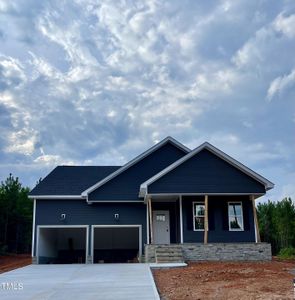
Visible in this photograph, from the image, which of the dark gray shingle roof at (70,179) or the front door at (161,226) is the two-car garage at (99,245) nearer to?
the front door at (161,226)

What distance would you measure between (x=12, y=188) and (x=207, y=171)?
55.9 feet

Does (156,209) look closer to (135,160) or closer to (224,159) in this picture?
(135,160)

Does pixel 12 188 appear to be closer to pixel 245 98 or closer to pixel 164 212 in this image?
pixel 164 212

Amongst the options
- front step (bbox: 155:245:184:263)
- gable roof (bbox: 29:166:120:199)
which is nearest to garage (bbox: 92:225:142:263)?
gable roof (bbox: 29:166:120:199)

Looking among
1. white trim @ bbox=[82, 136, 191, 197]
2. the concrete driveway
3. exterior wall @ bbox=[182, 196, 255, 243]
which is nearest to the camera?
the concrete driveway

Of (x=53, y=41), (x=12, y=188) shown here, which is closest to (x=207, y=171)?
(x=53, y=41)

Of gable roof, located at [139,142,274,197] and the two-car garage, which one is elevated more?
gable roof, located at [139,142,274,197]

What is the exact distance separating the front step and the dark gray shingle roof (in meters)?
6.09

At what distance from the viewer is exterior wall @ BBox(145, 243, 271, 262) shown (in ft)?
59.2

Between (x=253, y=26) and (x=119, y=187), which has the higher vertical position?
(x=253, y=26)

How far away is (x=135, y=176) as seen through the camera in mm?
22047

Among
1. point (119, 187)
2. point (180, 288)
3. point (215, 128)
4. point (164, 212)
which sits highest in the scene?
point (215, 128)

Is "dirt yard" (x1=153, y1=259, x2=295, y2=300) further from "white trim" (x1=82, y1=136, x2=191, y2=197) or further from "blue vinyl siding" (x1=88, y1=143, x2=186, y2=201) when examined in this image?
"white trim" (x1=82, y1=136, x2=191, y2=197)

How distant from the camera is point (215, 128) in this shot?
22.5m
